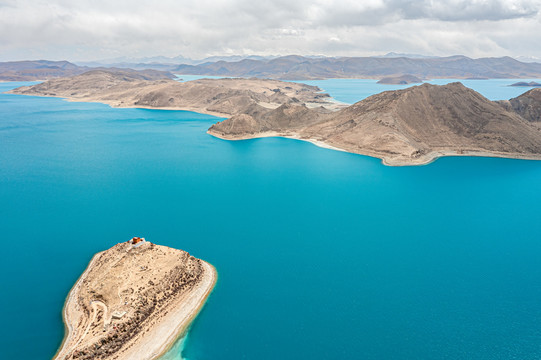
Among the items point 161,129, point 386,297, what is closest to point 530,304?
point 386,297

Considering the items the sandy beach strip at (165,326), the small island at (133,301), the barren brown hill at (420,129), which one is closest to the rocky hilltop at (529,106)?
the barren brown hill at (420,129)

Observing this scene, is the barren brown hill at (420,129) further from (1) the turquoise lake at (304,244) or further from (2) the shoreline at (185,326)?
(2) the shoreline at (185,326)

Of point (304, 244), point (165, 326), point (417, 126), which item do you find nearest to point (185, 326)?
point (165, 326)

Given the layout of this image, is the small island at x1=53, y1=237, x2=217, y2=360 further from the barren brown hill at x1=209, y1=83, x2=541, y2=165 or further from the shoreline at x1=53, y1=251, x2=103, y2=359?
the barren brown hill at x1=209, y1=83, x2=541, y2=165

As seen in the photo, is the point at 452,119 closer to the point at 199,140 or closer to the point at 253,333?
the point at 199,140

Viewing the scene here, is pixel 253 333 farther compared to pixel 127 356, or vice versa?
pixel 253 333

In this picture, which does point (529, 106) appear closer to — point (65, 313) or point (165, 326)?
point (165, 326)
